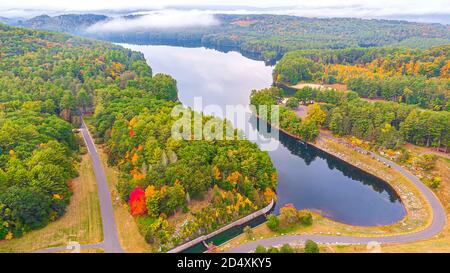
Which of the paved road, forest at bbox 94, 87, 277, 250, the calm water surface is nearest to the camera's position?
the paved road

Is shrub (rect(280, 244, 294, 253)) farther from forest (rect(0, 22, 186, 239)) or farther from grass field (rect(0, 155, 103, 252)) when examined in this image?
forest (rect(0, 22, 186, 239))

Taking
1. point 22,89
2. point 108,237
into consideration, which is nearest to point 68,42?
point 22,89

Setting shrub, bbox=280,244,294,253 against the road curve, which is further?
the road curve

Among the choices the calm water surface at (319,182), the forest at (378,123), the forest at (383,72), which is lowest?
the calm water surface at (319,182)

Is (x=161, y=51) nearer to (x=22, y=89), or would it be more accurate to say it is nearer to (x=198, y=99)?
(x=198, y=99)

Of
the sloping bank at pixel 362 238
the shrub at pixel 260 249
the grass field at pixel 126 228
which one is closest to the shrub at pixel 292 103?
the sloping bank at pixel 362 238

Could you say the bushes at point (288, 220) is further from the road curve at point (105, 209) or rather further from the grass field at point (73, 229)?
the grass field at point (73, 229)

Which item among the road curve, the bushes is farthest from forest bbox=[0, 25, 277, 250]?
the bushes
